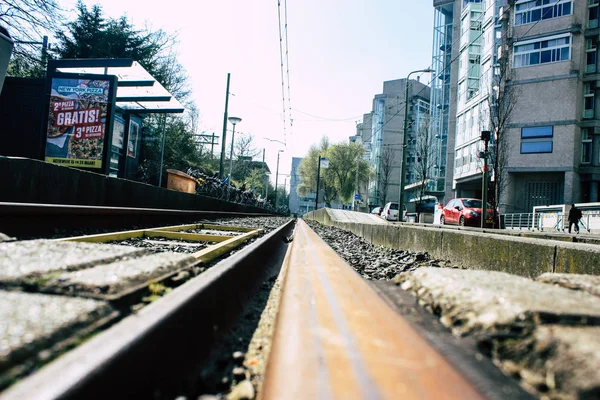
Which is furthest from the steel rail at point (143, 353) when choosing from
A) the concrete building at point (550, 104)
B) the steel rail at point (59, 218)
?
the concrete building at point (550, 104)

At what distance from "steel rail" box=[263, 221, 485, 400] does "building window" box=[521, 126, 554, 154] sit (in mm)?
35266

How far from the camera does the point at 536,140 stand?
30.8 meters

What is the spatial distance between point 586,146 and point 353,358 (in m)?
37.7

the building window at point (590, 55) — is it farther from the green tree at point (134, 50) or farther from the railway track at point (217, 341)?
the railway track at point (217, 341)

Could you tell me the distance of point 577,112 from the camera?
29.7 metres

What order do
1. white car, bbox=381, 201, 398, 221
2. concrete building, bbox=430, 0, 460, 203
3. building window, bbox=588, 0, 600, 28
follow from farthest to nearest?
1. concrete building, bbox=430, 0, 460, 203
2. white car, bbox=381, 201, 398, 221
3. building window, bbox=588, 0, 600, 28

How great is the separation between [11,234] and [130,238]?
97 cm

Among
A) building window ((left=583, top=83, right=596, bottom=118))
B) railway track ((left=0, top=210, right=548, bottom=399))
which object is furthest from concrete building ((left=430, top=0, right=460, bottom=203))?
railway track ((left=0, top=210, right=548, bottom=399))

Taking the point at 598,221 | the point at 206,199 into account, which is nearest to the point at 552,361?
the point at 206,199

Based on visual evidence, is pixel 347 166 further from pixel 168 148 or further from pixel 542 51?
pixel 168 148

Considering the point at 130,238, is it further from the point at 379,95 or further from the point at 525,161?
the point at 379,95

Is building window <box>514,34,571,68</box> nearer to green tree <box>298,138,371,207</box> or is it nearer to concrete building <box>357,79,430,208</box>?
concrete building <box>357,79,430,208</box>

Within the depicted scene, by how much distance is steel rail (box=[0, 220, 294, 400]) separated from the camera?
57 centimetres

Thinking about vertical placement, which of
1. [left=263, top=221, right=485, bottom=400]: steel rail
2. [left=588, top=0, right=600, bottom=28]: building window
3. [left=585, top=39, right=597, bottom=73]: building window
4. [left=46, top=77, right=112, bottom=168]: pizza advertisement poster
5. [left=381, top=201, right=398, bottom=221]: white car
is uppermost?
[left=588, top=0, right=600, bottom=28]: building window
